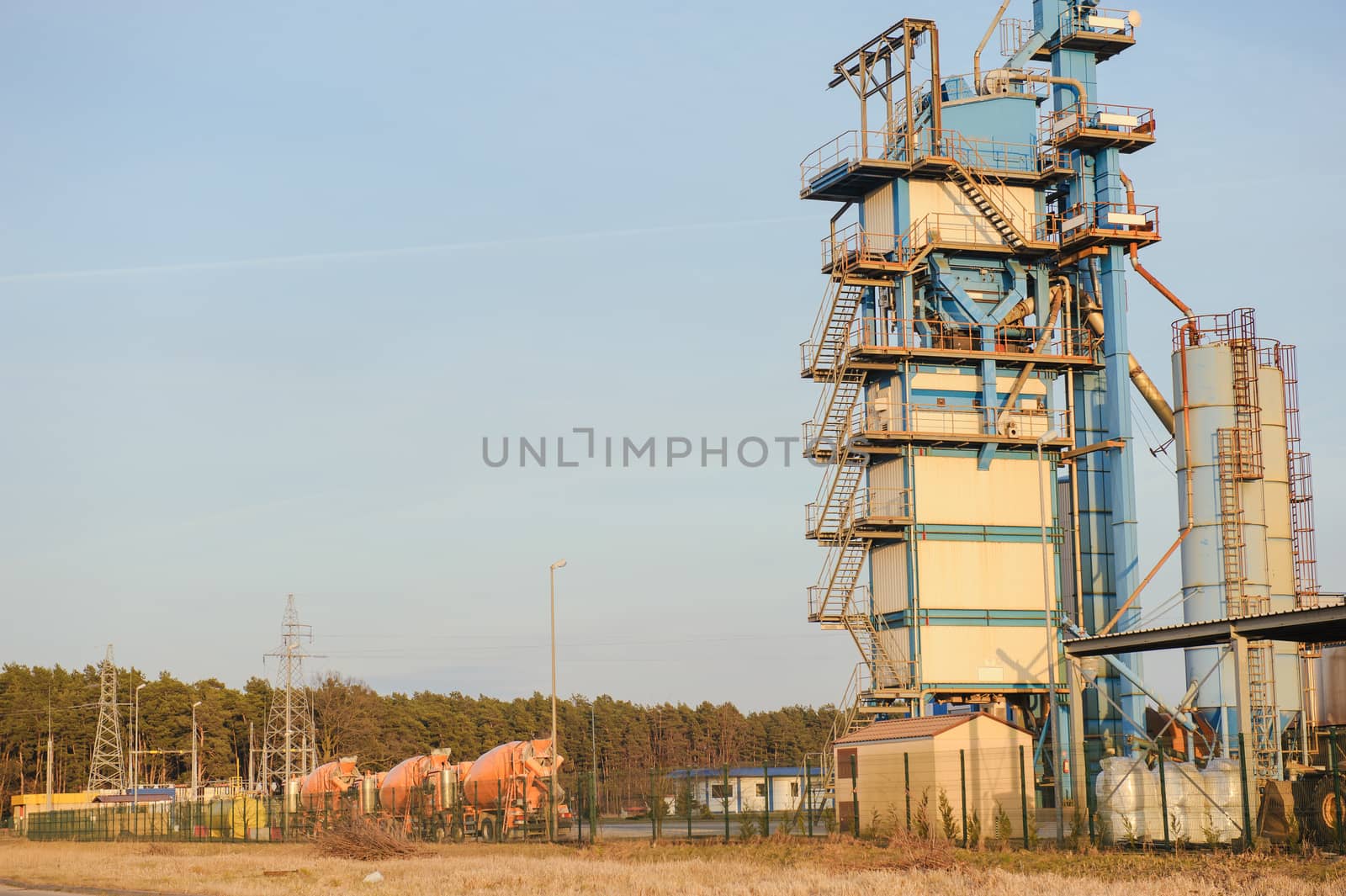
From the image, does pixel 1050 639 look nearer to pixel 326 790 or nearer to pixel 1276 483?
pixel 1276 483

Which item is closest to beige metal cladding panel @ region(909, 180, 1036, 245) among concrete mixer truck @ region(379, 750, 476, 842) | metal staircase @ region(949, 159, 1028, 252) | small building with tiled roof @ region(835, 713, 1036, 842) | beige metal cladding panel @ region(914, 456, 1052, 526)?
metal staircase @ region(949, 159, 1028, 252)

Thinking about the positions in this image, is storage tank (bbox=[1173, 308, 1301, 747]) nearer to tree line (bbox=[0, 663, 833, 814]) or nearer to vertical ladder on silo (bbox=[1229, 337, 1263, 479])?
vertical ladder on silo (bbox=[1229, 337, 1263, 479])

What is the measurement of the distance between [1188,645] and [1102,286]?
30.0 metres

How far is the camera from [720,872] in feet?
96.4

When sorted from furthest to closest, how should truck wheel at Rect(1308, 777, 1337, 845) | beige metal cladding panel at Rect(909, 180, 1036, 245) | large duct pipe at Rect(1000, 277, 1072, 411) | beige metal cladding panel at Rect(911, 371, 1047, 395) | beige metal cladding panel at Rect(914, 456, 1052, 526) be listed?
large duct pipe at Rect(1000, 277, 1072, 411), beige metal cladding panel at Rect(909, 180, 1036, 245), beige metal cladding panel at Rect(911, 371, 1047, 395), beige metal cladding panel at Rect(914, 456, 1052, 526), truck wheel at Rect(1308, 777, 1337, 845)

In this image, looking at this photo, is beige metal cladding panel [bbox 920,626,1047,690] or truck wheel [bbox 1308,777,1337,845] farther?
beige metal cladding panel [bbox 920,626,1047,690]

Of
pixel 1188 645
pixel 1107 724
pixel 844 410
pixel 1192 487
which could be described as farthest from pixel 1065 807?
pixel 1188 645

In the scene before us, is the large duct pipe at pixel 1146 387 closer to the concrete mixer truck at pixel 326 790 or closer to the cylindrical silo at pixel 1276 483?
the cylindrical silo at pixel 1276 483

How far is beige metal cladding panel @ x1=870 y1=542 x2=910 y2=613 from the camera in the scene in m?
55.4

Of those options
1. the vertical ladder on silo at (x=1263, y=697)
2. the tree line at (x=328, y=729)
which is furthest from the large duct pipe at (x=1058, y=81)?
the tree line at (x=328, y=729)

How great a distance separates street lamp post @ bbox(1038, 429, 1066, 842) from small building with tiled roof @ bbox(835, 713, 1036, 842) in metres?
1.18

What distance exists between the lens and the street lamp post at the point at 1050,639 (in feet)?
134

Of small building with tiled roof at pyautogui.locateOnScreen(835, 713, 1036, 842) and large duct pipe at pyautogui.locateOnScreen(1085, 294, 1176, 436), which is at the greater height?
large duct pipe at pyautogui.locateOnScreen(1085, 294, 1176, 436)

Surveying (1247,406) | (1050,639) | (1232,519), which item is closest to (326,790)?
(1050,639)
